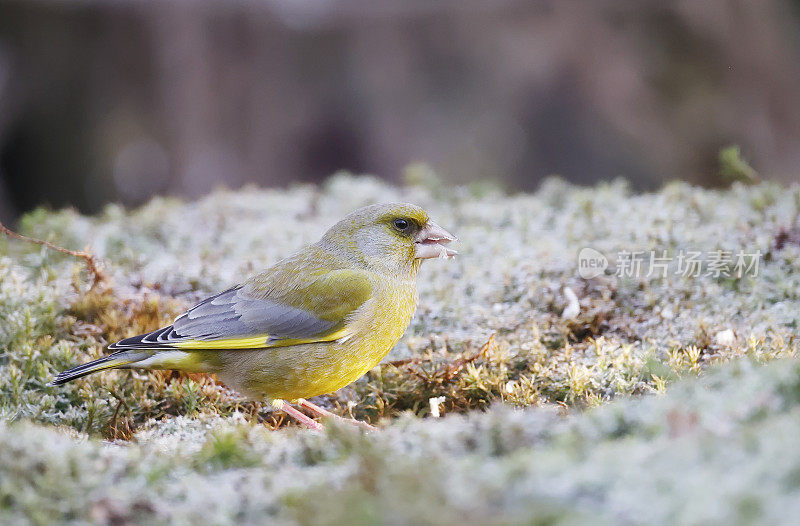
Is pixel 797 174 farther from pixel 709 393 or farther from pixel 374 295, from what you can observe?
pixel 709 393

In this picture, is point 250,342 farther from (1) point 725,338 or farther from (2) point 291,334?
(1) point 725,338

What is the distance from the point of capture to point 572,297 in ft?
16.2

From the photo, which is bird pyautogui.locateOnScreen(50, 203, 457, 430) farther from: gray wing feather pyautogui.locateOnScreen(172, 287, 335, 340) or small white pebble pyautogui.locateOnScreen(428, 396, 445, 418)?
small white pebble pyautogui.locateOnScreen(428, 396, 445, 418)

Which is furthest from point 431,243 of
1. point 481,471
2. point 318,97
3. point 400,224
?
point 318,97

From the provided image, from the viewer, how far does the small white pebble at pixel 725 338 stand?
14.1 feet

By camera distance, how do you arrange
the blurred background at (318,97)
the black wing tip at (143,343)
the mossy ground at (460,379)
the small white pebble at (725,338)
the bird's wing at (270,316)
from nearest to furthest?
1. the mossy ground at (460,379)
2. the black wing tip at (143,343)
3. the bird's wing at (270,316)
4. the small white pebble at (725,338)
5. the blurred background at (318,97)

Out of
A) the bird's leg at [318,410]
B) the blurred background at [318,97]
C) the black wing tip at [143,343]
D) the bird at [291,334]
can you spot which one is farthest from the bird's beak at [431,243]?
the blurred background at [318,97]

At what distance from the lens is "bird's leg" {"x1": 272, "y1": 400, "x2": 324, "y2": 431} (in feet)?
13.4

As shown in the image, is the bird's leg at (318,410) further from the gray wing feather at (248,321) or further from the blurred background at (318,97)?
the blurred background at (318,97)

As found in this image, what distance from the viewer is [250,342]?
13.6ft

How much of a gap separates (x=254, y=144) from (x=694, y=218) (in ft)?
24.9

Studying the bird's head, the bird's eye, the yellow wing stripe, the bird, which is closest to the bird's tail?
the bird

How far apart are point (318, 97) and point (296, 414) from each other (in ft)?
28.8

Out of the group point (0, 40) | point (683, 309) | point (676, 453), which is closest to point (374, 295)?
point (683, 309)
